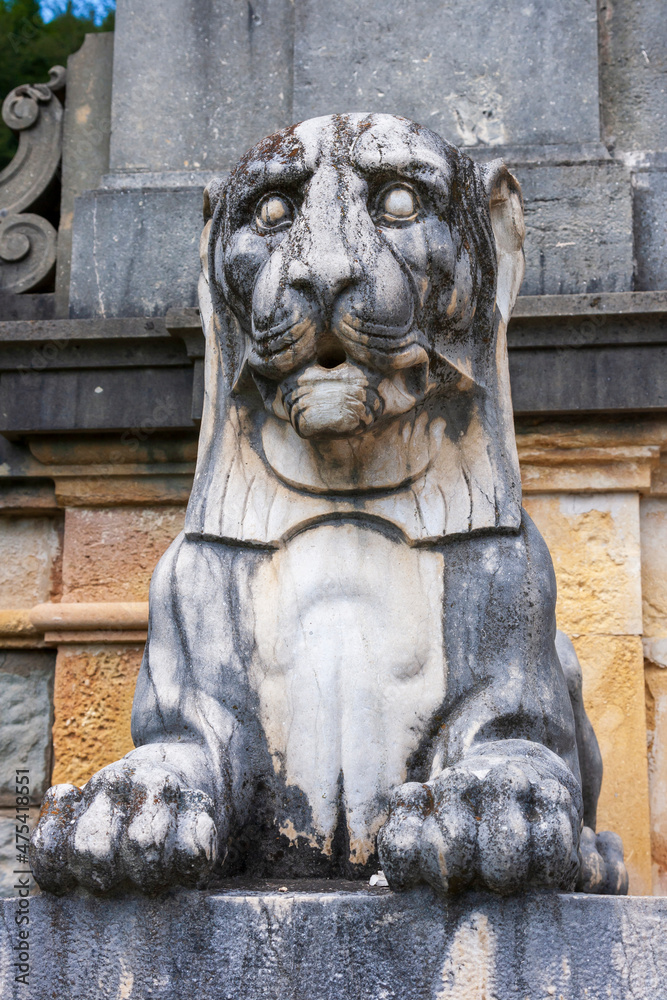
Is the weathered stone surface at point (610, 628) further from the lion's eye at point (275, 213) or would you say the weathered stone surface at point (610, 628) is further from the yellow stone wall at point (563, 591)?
the lion's eye at point (275, 213)

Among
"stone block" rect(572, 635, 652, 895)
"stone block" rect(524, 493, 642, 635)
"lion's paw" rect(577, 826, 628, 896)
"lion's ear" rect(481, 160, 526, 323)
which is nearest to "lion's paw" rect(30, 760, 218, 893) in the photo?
"lion's paw" rect(577, 826, 628, 896)

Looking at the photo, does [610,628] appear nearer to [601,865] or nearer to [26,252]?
[601,865]

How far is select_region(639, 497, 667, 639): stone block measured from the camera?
12.7 ft

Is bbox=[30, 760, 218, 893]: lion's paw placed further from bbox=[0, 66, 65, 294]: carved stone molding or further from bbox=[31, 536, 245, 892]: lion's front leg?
bbox=[0, 66, 65, 294]: carved stone molding

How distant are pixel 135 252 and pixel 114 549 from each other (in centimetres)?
98

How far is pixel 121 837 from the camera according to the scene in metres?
1.95

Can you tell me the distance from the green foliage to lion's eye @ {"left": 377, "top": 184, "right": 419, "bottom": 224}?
6.27m

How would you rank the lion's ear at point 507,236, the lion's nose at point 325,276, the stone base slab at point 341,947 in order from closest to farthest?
the stone base slab at point 341,947 < the lion's nose at point 325,276 < the lion's ear at point 507,236

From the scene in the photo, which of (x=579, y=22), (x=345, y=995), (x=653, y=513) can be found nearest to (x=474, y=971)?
(x=345, y=995)

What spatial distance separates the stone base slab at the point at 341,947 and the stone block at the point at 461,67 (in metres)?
2.82

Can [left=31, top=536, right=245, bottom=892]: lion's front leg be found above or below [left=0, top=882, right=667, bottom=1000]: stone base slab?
above

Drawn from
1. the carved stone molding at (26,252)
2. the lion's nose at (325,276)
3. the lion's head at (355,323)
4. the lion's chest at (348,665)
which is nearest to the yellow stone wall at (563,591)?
the carved stone molding at (26,252)

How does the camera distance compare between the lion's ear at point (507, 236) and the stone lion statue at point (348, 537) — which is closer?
the stone lion statue at point (348, 537)

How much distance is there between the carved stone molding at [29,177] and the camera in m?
4.47
